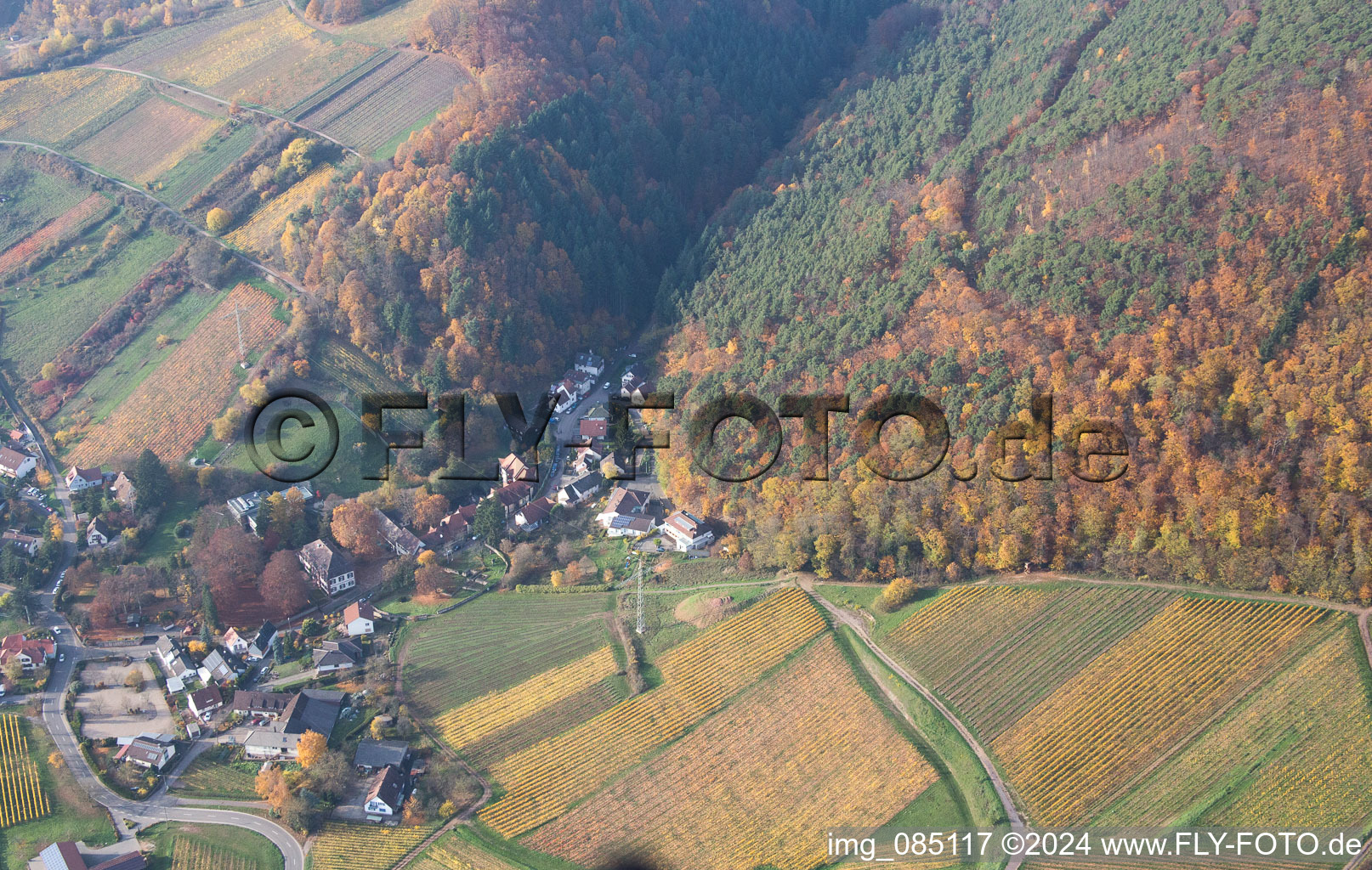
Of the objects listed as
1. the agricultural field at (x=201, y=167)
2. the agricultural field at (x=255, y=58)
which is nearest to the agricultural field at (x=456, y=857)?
the agricultural field at (x=201, y=167)

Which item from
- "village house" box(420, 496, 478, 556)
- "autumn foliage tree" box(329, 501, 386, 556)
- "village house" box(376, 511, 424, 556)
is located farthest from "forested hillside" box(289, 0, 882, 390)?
"autumn foliage tree" box(329, 501, 386, 556)

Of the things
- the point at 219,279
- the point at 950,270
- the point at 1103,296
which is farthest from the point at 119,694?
the point at 1103,296

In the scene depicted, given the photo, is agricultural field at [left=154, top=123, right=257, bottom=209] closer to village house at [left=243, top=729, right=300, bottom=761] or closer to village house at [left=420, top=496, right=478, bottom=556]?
village house at [left=420, top=496, right=478, bottom=556]

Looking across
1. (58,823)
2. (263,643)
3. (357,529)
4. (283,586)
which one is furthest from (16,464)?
(58,823)

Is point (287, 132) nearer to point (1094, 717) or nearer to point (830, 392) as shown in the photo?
point (830, 392)

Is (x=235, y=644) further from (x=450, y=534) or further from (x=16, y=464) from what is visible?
(x=16, y=464)

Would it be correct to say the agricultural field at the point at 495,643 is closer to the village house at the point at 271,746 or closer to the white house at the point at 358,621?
the white house at the point at 358,621
